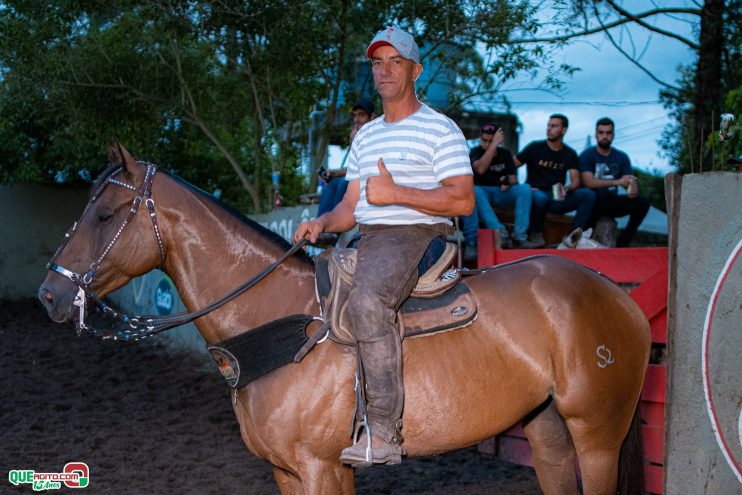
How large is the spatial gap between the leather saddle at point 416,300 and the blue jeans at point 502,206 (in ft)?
11.2

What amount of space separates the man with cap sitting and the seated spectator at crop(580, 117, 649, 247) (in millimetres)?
4321

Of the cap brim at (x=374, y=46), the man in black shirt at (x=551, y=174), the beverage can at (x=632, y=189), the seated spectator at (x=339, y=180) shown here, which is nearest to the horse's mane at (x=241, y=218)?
the cap brim at (x=374, y=46)

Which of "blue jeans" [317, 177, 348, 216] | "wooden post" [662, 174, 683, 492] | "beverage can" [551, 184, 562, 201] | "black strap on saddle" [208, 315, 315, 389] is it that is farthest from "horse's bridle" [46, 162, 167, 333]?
"beverage can" [551, 184, 562, 201]

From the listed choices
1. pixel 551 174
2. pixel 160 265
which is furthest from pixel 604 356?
pixel 551 174

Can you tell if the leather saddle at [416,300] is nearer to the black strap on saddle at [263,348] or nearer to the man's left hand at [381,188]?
the black strap on saddle at [263,348]

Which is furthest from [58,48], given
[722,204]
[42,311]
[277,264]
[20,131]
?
[722,204]

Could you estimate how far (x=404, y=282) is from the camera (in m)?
3.35

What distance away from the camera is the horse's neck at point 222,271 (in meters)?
3.59

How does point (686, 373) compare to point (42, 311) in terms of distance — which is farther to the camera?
point (42, 311)

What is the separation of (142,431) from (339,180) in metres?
3.30

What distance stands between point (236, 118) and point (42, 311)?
17.2 ft

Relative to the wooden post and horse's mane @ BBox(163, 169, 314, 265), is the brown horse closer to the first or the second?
horse's mane @ BBox(163, 169, 314, 265)

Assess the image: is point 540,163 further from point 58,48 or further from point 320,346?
point 58,48

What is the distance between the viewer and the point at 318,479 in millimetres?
3354
